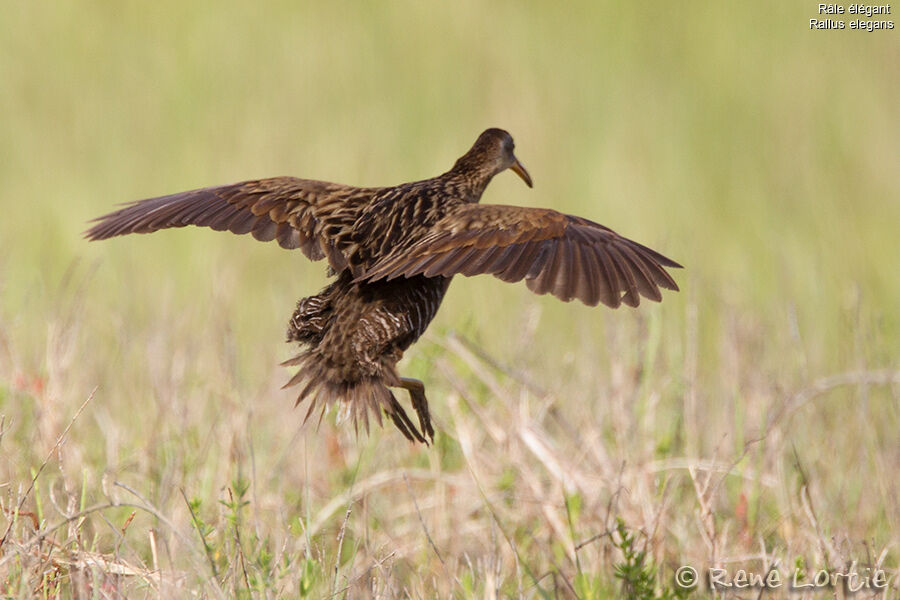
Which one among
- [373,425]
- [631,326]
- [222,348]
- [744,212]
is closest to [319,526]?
[373,425]

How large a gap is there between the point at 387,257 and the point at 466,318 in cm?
249

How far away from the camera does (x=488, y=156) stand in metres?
5.69

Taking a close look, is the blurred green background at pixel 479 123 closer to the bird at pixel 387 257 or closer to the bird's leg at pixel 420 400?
the bird at pixel 387 257

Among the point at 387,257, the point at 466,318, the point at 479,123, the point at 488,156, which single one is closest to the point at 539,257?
the point at 387,257

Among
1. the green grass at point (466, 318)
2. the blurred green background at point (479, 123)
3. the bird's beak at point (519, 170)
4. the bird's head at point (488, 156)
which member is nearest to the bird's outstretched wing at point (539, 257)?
the green grass at point (466, 318)

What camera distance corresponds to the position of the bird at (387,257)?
4.35 m

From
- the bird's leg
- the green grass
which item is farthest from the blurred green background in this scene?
the bird's leg

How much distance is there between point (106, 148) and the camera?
32.3ft

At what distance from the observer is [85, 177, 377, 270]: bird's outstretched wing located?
487 cm

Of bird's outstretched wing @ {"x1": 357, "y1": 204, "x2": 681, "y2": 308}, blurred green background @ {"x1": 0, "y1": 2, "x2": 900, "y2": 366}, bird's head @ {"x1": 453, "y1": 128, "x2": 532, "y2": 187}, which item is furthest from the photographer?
blurred green background @ {"x1": 0, "y1": 2, "x2": 900, "y2": 366}

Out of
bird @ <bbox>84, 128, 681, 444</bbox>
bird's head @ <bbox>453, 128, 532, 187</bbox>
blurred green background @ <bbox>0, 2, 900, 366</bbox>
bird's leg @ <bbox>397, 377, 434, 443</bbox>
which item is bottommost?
bird's leg @ <bbox>397, 377, 434, 443</bbox>

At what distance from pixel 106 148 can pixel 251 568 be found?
20.1 ft

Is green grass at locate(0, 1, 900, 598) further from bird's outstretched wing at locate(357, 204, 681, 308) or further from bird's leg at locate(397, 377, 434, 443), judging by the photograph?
bird's outstretched wing at locate(357, 204, 681, 308)

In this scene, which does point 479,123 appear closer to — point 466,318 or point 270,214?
point 466,318
